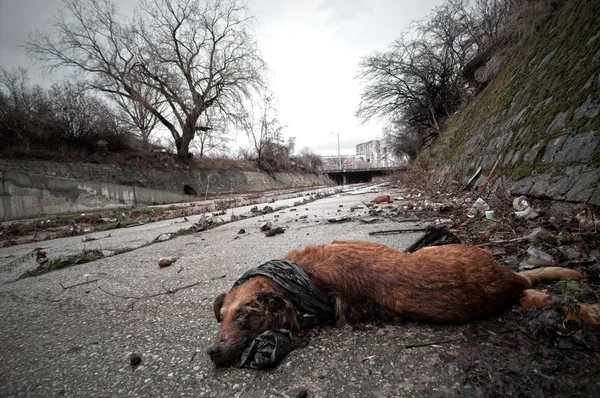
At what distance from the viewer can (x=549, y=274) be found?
1.56 meters

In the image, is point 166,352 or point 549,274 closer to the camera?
point 166,352

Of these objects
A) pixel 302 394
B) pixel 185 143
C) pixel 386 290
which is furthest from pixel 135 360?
pixel 185 143

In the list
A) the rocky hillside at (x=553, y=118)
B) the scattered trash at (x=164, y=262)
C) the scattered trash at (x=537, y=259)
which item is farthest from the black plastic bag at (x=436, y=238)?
the scattered trash at (x=164, y=262)

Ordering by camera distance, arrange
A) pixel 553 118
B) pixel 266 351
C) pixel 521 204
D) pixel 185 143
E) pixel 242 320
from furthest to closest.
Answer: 1. pixel 185 143
2. pixel 553 118
3. pixel 521 204
4. pixel 242 320
5. pixel 266 351

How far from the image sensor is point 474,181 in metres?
5.45

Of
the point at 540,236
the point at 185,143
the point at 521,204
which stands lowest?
the point at 540,236

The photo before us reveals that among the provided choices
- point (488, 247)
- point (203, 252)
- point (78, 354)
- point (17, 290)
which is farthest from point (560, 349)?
point (17, 290)

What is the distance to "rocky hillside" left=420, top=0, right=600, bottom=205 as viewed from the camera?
8.76ft

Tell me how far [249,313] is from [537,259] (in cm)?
206

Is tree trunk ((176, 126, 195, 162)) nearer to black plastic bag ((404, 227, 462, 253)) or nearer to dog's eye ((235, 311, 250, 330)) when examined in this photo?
black plastic bag ((404, 227, 462, 253))

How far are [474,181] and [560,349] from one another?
5306mm

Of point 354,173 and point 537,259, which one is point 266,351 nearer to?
point 537,259

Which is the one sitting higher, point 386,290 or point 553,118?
point 553,118

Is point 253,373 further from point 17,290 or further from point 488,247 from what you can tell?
point 17,290
